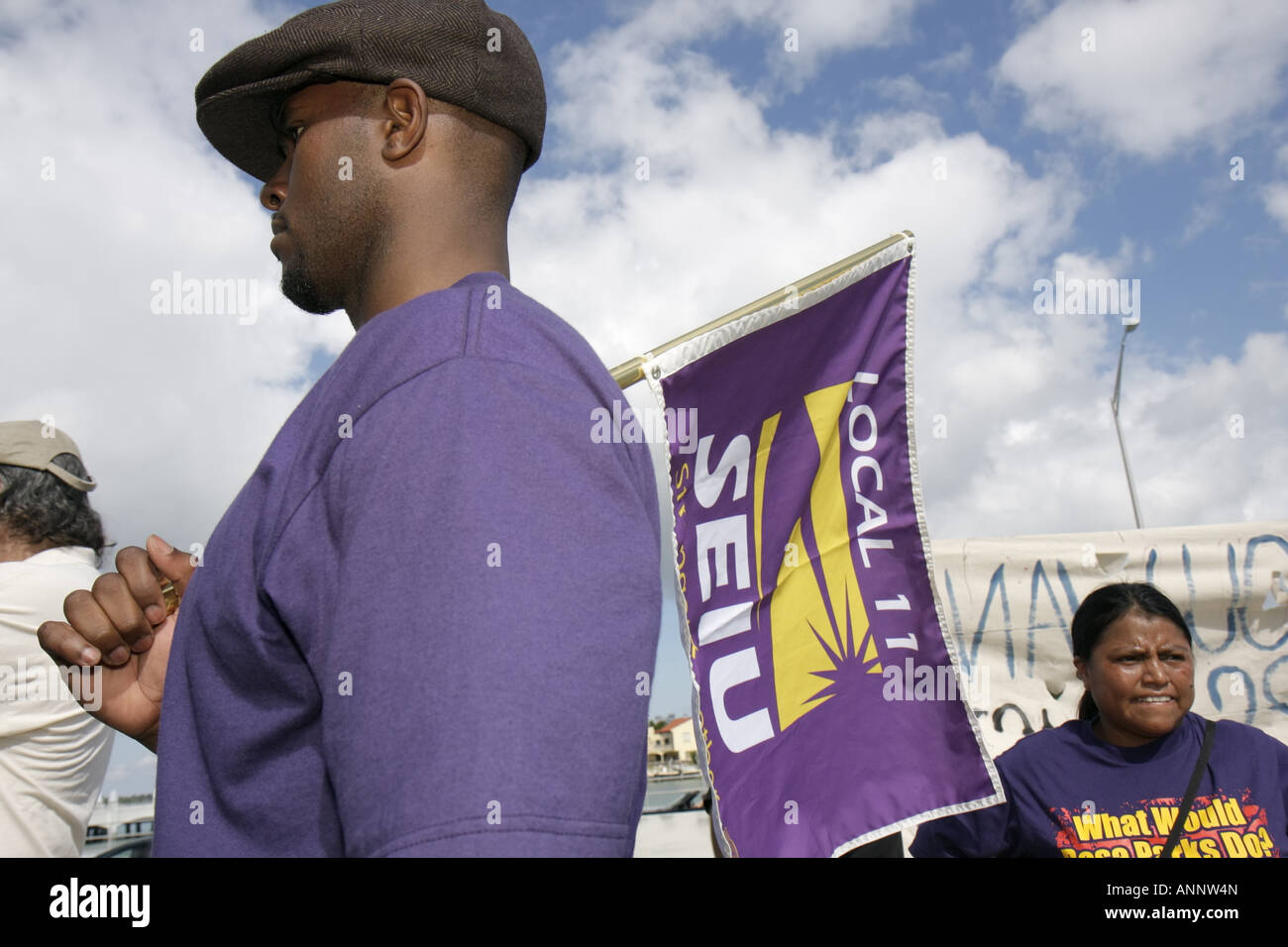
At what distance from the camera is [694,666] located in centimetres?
313

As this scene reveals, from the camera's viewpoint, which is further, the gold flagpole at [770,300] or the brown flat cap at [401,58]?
the gold flagpole at [770,300]

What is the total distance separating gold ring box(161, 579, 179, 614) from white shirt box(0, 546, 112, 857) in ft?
4.99

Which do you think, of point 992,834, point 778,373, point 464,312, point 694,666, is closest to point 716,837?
point 694,666

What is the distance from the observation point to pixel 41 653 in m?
2.78

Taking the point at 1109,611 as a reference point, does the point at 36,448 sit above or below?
above

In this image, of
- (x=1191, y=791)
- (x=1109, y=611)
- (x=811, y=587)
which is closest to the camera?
(x=811, y=587)

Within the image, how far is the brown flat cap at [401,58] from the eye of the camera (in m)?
1.34

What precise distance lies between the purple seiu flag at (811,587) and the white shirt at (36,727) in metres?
1.86

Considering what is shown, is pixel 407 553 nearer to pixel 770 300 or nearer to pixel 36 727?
pixel 36 727

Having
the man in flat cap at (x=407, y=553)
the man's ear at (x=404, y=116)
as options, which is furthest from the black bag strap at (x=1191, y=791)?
the man's ear at (x=404, y=116)

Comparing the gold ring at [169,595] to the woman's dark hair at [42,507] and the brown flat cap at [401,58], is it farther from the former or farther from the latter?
the woman's dark hair at [42,507]

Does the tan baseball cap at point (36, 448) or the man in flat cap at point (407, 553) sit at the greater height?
the tan baseball cap at point (36, 448)

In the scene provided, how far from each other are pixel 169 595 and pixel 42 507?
1.94m

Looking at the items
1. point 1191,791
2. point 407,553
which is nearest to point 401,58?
point 407,553
